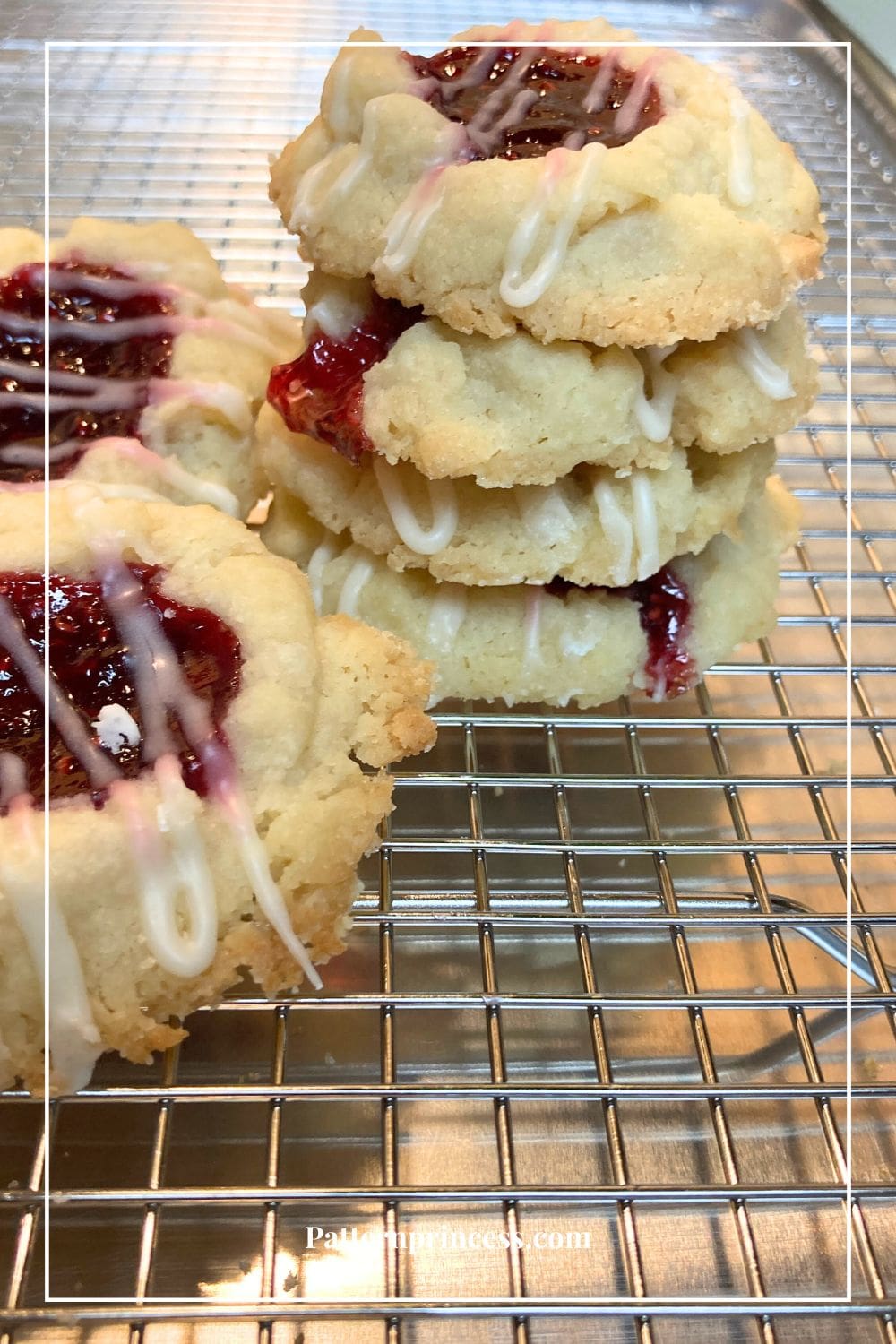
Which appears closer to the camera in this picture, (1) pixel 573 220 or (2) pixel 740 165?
(1) pixel 573 220

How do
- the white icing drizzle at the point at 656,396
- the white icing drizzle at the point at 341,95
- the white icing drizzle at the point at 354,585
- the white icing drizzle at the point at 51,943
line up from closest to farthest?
the white icing drizzle at the point at 51,943 → the white icing drizzle at the point at 656,396 → the white icing drizzle at the point at 341,95 → the white icing drizzle at the point at 354,585

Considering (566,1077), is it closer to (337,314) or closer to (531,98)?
(337,314)

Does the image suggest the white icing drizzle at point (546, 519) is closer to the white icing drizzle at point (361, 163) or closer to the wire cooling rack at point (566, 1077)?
the wire cooling rack at point (566, 1077)

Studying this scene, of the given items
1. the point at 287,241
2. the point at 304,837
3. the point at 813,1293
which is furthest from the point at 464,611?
the point at 287,241

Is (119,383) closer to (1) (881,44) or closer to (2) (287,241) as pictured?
(2) (287,241)

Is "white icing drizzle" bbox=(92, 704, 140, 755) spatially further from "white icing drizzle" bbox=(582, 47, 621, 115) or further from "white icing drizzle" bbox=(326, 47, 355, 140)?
"white icing drizzle" bbox=(582, 47, 621, 115)

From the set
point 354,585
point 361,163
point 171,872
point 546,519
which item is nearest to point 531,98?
point 361,163

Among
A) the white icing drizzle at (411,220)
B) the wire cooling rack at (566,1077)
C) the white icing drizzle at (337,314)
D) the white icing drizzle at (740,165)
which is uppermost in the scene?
the white icing drizzle at (740,165)

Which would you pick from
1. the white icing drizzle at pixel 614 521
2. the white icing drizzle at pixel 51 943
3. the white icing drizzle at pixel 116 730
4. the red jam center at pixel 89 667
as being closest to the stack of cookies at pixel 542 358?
the white icing drizzle at pixel 614 521
